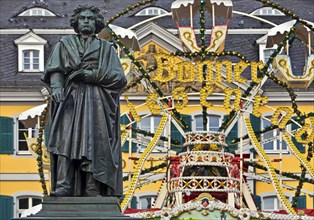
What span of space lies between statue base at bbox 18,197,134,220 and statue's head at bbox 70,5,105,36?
1809 mm

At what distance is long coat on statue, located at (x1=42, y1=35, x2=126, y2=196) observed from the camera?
15023mm

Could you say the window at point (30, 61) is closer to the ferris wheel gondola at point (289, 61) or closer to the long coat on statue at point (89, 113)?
the ferris wheel gondola at point (289, 61)

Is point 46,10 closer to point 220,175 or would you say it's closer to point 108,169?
point 220,175

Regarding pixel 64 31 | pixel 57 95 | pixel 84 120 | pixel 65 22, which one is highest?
pixel 65 22

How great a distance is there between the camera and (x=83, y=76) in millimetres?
15148

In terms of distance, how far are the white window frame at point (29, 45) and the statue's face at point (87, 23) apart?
1517 inches

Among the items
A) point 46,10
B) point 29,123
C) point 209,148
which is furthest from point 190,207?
point 46,10

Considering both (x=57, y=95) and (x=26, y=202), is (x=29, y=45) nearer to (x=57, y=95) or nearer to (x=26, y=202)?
(x=26, y=202)

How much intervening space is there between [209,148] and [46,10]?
633 inches

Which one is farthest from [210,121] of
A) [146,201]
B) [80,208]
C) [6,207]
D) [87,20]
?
[80,208]

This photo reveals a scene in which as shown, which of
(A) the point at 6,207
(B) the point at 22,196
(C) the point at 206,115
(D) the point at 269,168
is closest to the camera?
(D) the point at 269,168

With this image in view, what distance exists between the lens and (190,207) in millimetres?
38906

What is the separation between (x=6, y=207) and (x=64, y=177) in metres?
37.8

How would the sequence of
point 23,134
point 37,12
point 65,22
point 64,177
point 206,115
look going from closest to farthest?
point 64,177 < point 206,115 < point 23,134 < point 65,22 < point 37,12
